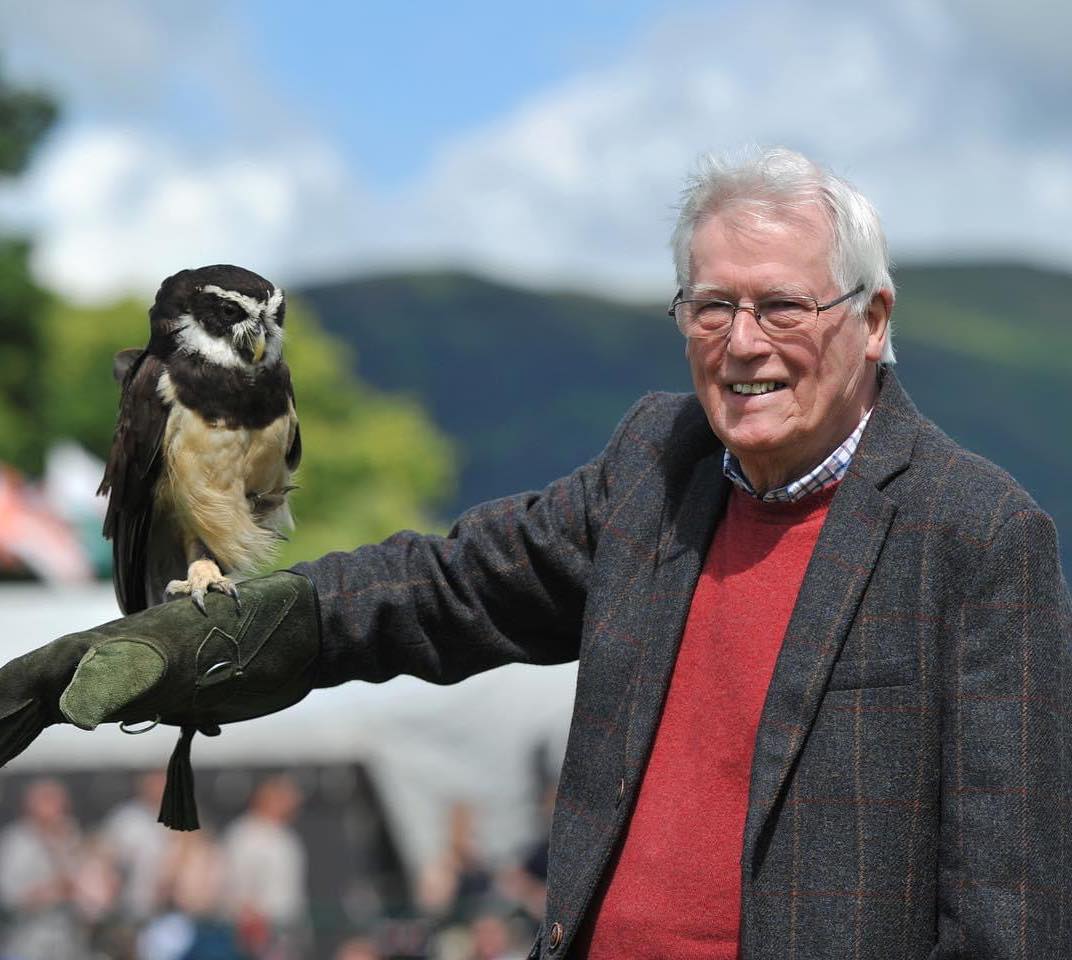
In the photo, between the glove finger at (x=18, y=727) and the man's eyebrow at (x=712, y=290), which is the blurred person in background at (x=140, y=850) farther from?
the man's eyebrow at (x=712, y=290)

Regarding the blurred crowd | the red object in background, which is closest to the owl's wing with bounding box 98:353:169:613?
the blurred crowd

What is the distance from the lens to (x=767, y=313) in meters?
2.57

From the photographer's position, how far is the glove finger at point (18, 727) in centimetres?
267

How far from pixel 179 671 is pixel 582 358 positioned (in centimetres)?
6433

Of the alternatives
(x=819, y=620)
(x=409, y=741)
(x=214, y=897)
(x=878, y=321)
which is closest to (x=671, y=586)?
(x=819, y=620)

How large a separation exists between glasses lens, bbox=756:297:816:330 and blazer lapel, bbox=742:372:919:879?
0.23 metres

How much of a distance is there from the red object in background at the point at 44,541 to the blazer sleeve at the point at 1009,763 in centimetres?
1494

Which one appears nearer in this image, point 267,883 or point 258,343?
point 258,343

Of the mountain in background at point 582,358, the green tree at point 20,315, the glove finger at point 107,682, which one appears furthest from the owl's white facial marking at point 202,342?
the green tree at point 20,315

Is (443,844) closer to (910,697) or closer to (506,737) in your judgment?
(506,737)

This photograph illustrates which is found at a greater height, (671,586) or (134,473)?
(134,473)

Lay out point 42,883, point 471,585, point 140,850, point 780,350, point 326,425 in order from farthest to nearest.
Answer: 1. point 326,425
2. point 140,850
3. point 42,883
4. point 471,585
5. point 780,350

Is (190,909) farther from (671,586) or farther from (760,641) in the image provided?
(760,641)

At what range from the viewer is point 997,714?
7.68ft
